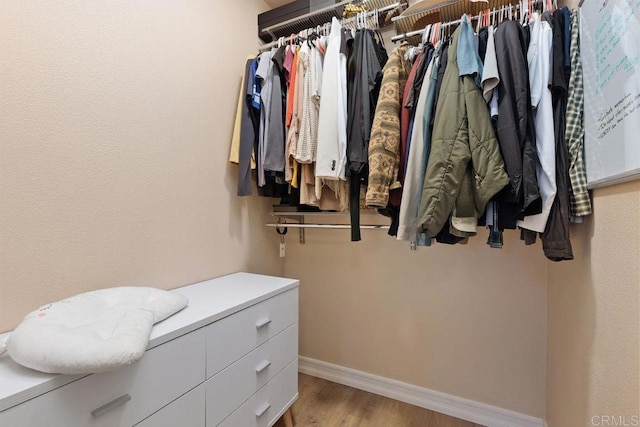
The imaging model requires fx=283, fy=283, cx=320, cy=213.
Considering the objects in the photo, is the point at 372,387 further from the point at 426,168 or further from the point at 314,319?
the point at 426,168

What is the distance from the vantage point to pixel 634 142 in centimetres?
62

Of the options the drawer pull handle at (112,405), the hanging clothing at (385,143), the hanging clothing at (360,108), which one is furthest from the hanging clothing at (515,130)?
the drawer pull handle at (112,405)

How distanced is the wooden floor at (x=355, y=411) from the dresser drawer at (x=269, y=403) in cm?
24

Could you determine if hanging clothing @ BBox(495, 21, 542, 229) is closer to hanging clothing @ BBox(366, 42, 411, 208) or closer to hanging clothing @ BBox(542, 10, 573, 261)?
hanging clothing @ BBox(542, 10, 573, 261)

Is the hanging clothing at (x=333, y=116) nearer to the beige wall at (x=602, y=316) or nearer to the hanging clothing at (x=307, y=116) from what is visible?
the hanging clothing at (x=307, y=116)

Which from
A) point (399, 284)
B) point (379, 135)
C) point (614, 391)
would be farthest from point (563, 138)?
point (399, 284)

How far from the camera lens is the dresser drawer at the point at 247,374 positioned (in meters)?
1.00

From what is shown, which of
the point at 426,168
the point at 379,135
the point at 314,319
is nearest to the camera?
the point at 426,168

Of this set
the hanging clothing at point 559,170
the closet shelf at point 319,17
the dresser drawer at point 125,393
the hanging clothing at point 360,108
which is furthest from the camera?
the closet shelf at point 319,17

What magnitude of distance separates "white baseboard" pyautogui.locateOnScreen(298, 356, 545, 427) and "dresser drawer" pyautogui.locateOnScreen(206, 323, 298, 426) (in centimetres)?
63

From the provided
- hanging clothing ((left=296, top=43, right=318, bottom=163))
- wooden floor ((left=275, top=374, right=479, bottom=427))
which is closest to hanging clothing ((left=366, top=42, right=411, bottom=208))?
hanging clothing ((left=296, top=43, right=318, bottom=163))

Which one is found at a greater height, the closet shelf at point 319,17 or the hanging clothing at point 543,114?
the closet shelf at point 319,17

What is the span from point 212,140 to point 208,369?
110cm

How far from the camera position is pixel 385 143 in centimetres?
117
